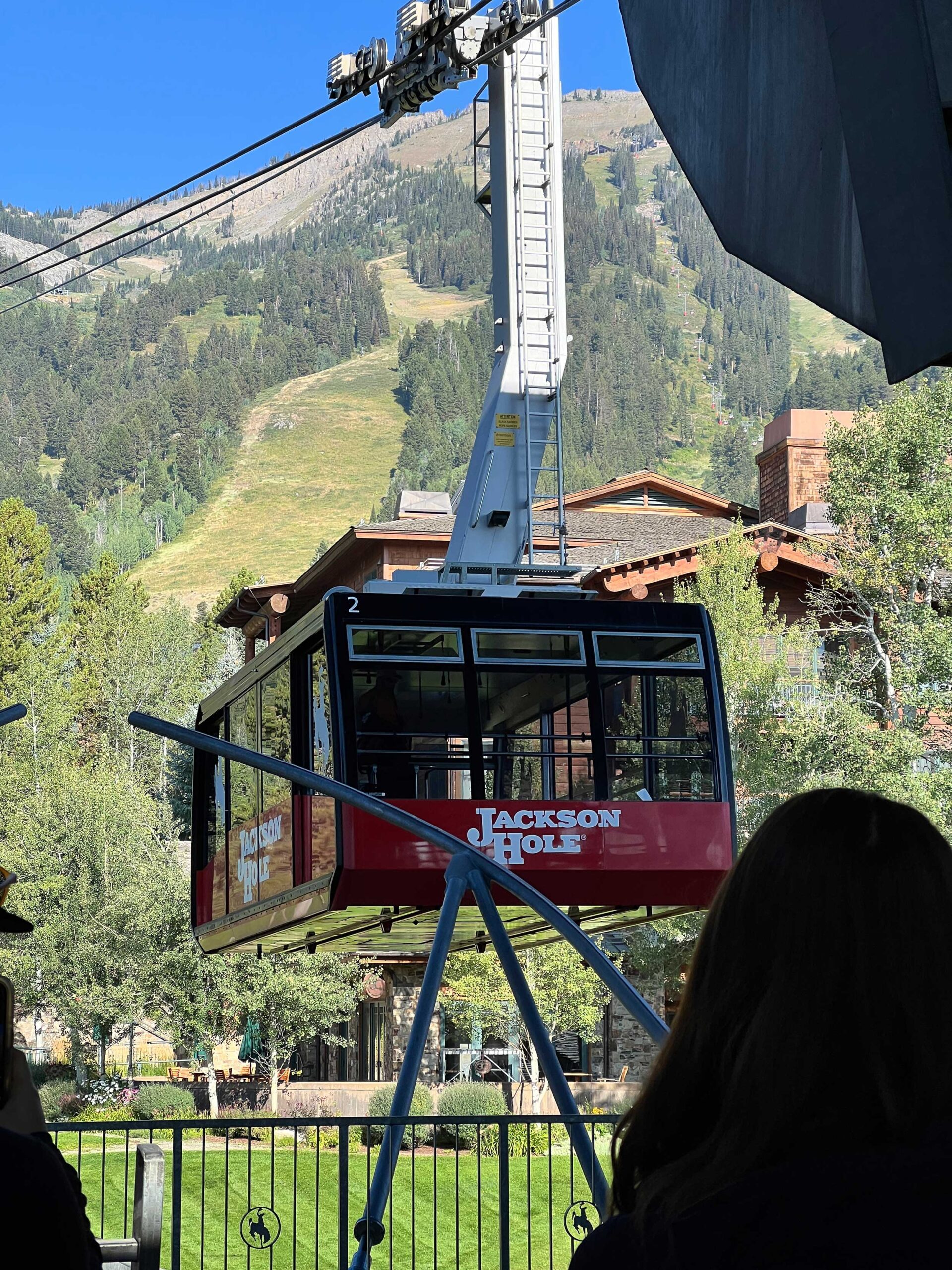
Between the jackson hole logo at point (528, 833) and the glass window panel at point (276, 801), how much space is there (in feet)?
5.60

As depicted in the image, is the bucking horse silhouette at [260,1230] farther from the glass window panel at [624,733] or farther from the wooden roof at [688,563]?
the wooden roof at [688,563]

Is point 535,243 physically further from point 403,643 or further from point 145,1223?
point 145,1223

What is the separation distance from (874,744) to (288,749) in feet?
58.2

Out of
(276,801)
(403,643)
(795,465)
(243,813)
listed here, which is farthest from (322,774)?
(795,465)

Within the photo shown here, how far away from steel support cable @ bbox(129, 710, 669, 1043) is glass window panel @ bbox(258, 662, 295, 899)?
14.9 ft

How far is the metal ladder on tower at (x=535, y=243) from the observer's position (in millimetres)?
15344

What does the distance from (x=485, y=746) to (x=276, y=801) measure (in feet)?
6.96

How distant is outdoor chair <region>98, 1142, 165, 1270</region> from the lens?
29.8 feet

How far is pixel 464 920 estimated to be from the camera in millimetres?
13422

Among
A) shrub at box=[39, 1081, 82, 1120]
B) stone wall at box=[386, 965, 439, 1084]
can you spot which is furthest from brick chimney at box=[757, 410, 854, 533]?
shrub at box=[39, 1081, 82, 1120]

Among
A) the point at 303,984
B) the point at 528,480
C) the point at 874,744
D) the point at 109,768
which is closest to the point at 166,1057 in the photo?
the point at 109,768

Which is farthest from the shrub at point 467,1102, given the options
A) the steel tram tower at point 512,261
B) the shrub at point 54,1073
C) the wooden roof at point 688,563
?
the steel tram tower at point 512,261

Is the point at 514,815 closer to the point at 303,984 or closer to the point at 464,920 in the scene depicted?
the point at 464,920

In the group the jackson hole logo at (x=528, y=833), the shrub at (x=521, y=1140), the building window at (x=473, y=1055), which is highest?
the jackson hole logo at (x=528, y=833)
